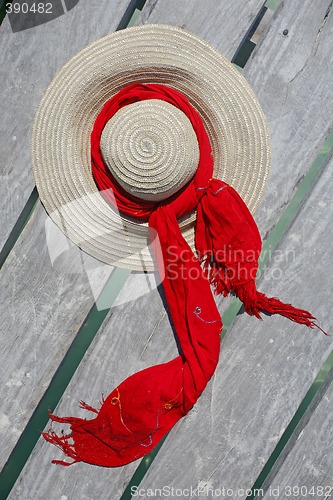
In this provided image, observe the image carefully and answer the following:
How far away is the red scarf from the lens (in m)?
1.30

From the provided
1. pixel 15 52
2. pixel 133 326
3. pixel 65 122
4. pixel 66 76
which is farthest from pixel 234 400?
pixel 15 52

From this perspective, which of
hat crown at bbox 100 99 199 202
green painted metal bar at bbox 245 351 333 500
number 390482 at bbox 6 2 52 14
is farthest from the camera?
green painted metal bar at bbox 245 351 333 500

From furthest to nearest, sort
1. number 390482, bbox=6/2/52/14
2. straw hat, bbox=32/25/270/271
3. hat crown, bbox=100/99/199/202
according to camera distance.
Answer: number 390482, bbox=6/2/52/14 < straw hat, bbox=32/25/270/271 < hat crown, bbox=100/99/199/202

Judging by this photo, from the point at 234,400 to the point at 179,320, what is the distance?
28 centimetres

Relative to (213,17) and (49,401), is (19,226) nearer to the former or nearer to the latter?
(49,401)

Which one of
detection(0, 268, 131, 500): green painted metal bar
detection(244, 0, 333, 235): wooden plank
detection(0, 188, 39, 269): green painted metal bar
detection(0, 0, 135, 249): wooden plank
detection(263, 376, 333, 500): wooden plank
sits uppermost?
detection(244, 0, 333, 235): wooden plank

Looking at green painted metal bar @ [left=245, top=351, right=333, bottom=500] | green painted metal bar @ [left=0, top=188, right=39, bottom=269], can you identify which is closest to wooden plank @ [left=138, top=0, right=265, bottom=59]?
green painted metal bar @ [left=0, top=188, right=39, bottom=269]

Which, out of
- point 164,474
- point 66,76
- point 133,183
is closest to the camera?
point 133,183

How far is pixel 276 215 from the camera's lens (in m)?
1.42

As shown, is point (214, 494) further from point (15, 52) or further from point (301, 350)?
point (15, 52)

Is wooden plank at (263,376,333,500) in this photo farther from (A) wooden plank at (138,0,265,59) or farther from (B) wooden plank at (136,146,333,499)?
(A) wooden plank at (138,0,265,59)

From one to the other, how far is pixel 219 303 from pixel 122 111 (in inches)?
22.1

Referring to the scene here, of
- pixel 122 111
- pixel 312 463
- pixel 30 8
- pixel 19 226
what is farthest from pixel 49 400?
pixel 30 8

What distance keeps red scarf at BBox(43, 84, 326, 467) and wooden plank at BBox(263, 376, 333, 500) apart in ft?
0.97
